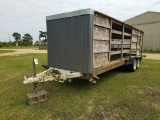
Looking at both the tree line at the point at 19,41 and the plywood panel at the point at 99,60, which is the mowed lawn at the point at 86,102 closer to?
the plywood panel at the point at 99,60

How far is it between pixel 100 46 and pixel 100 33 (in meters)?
0.41

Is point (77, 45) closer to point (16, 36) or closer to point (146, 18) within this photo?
point (146, 18)

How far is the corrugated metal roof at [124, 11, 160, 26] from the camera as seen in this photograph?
21703 mm

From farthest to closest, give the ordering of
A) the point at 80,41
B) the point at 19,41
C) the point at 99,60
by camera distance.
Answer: the point at 19,41 → the point at 99,60 → the point at 80,41

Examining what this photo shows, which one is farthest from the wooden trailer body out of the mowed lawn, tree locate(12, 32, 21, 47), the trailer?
tree locate(12, 32, 21, 47)

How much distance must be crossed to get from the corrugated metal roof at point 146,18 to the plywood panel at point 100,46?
808 inches

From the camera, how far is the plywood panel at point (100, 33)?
166 inches

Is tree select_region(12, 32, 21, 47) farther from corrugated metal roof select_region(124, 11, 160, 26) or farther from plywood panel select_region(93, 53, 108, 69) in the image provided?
plywood panel select_region(93, 53, 108, 69)

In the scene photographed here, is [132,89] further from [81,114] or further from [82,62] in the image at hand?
[81,114]

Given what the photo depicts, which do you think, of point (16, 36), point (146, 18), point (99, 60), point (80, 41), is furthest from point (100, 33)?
point (16, 36)

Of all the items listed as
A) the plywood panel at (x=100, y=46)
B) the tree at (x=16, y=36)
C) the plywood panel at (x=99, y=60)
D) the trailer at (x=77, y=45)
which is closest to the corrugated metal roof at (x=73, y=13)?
the trailer at (x=77, y=45)

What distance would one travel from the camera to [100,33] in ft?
14.6

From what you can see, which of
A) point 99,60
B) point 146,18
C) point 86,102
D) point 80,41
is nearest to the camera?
point 86,102

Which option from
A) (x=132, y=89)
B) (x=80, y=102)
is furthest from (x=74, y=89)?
(x=132, y=89)
